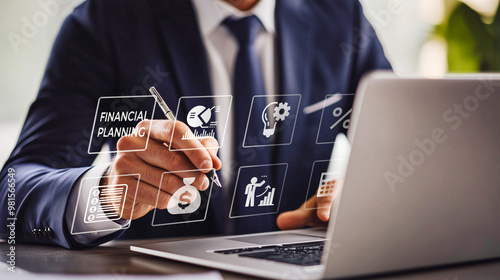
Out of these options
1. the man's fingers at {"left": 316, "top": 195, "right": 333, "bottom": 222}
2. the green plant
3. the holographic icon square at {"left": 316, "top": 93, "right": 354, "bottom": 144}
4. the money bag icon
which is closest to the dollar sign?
the money bag icon

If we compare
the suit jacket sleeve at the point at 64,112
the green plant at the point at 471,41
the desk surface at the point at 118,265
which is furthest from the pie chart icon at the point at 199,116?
the green plant at the point at 471,41

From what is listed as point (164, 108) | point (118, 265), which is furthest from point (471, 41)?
point (118, 265)

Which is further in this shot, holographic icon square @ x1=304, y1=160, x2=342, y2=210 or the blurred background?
holographic icon square @ x1=304, y1=160, x2=342, y2=210

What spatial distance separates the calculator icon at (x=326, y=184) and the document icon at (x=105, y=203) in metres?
0.54

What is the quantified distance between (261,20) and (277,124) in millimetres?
325

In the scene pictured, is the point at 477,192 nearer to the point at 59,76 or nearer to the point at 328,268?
the point at 328,268

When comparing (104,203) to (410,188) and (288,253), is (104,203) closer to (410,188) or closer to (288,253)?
(288,253)

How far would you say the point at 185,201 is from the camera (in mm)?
1618

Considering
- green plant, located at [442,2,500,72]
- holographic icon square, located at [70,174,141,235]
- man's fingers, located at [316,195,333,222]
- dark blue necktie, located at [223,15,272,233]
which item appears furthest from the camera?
green plant, located at [442,2,500,72]

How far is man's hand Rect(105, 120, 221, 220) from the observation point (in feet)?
4.48

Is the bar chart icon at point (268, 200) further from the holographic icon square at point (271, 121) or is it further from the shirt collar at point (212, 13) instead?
the shirt collar at point (212, 13)

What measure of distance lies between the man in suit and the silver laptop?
1.39 ft

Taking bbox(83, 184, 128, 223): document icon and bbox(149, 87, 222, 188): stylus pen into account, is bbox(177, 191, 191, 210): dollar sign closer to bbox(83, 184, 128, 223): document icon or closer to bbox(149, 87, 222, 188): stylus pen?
bbox(149, 87, 222, 188): stylus pen

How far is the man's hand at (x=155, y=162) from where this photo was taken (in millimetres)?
1366
